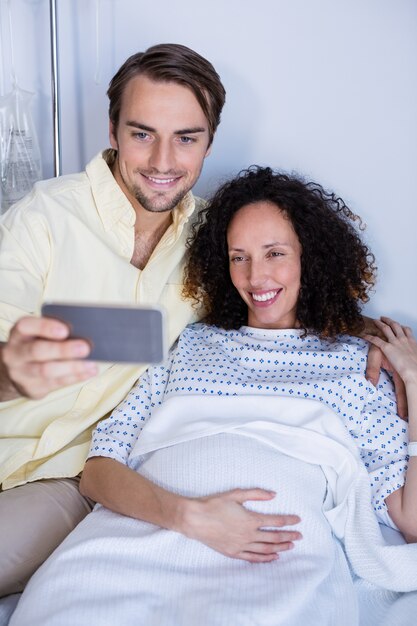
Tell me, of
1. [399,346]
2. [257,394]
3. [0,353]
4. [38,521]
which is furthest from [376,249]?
[0,353]

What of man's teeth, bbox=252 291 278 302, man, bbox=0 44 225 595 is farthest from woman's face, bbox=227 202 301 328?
man, bbox=0 44 225 595

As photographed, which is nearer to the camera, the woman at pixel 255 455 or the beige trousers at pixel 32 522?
the woman at pixel 255 455

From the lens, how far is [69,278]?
1663 millimetres

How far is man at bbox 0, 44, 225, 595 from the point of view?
5.22 feet

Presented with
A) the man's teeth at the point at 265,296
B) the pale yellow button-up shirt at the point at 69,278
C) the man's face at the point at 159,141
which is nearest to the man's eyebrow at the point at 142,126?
the man's face at the point at 159,141

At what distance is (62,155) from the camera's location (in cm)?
230

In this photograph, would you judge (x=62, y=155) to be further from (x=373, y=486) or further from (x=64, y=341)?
(x=64, y=341)

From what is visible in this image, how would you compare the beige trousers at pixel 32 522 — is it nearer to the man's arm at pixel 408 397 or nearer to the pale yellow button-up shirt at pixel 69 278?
the pale yellow button-up shirt at pixel 69 278

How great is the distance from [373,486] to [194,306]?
1.96ft

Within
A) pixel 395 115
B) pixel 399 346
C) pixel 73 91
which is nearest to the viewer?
pixel 399 346

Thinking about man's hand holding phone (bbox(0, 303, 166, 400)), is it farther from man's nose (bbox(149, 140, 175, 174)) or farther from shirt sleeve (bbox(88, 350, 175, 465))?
man's nose (bbox(149, 140, 175, 174))

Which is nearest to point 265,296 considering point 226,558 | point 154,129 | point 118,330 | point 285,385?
point 285,385

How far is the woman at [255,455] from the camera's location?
125 cm

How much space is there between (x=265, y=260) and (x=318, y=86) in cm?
60
